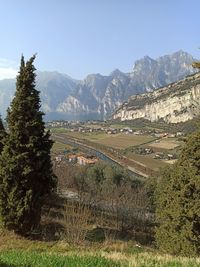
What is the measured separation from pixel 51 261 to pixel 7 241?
12412 mm

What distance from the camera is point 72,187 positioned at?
213ft

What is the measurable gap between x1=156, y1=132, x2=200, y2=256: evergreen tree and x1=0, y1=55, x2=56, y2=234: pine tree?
22.2 ft

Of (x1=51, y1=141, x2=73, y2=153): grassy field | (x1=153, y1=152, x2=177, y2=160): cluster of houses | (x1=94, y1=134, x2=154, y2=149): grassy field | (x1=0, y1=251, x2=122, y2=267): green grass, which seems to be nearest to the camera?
(x1=0, y1=251, x2=122, y2=267): green grass

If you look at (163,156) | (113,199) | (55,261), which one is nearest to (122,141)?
(163,156)

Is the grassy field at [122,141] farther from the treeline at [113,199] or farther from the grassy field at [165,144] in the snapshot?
the treeline at [113,199]

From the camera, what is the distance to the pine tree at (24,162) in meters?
21.0

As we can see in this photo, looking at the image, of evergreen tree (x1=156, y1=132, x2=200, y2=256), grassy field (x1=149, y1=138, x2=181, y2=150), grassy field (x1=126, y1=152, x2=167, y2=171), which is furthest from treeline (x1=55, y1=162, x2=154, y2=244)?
grassy field (x1=149, y1=138, x2=181, y2=150)

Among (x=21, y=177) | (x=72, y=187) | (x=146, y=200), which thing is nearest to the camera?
(x=21, y=177)

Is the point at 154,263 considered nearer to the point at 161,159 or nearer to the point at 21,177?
the point at 21,177

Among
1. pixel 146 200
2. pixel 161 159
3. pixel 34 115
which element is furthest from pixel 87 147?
pixel 34 115

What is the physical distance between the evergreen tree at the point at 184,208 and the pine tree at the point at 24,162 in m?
6.77

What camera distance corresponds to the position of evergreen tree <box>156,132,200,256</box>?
1608 cm

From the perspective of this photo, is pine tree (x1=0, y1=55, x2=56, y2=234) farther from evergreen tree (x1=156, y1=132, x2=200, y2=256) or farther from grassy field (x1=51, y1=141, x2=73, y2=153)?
grassy field (x1=51, y1=141, x2=73, y2=153)

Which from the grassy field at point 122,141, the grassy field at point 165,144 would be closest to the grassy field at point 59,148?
the grassy field at point 122,141
